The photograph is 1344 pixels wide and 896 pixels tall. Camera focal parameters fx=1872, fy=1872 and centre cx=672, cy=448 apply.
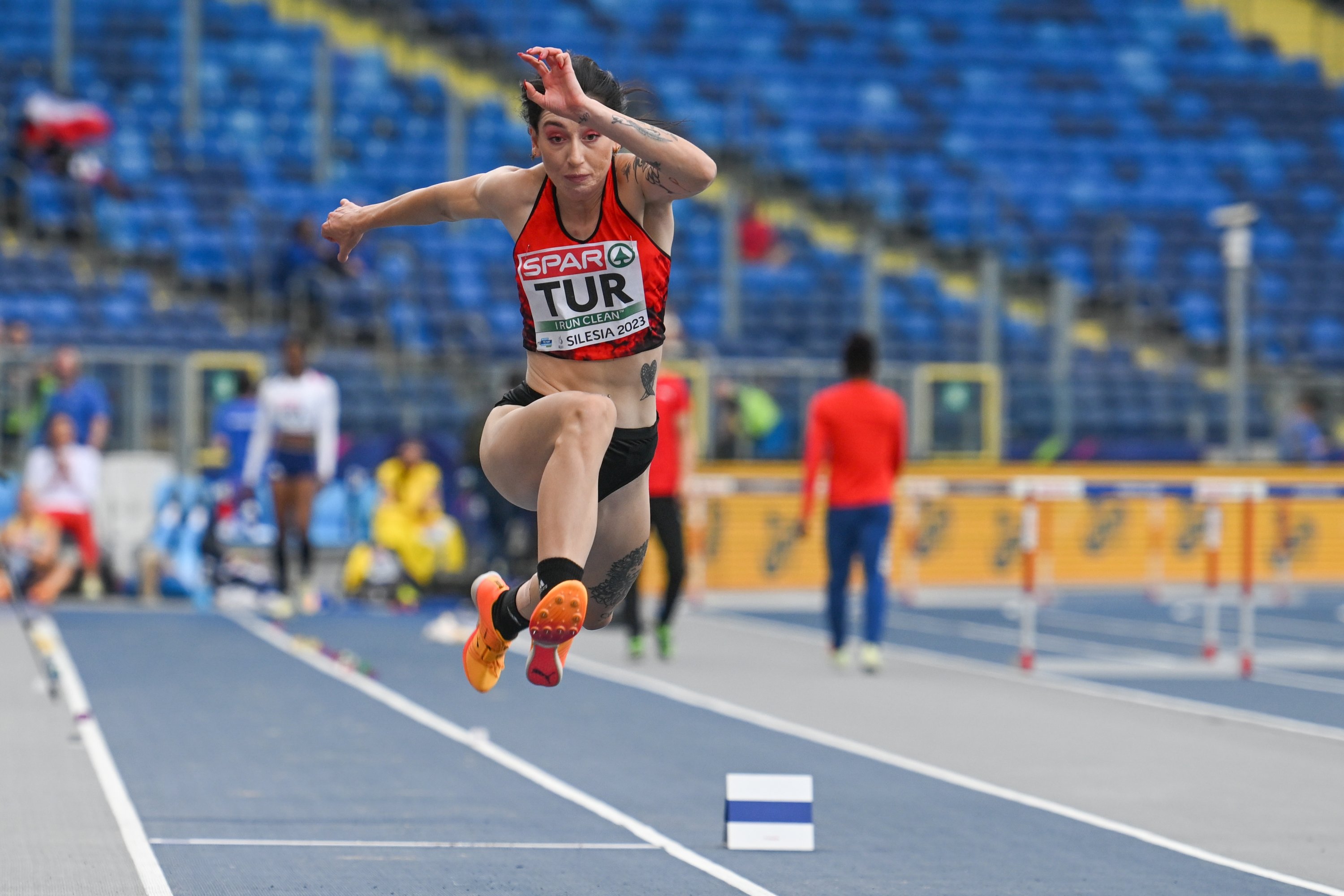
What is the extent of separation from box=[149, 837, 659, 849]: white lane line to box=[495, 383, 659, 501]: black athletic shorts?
1.42m

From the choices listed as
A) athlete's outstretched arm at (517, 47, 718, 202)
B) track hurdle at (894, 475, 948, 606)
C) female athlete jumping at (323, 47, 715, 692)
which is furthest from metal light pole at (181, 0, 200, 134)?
athlete's outstretched arm at (517, 47, 718, 202)

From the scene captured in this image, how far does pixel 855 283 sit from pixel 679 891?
709 inches

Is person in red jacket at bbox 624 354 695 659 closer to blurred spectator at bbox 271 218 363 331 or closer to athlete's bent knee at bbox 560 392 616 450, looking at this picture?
athlete's bent knee at bbox 560 392 616 450

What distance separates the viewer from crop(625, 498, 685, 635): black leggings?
12.4 meters

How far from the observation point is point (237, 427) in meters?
17.4

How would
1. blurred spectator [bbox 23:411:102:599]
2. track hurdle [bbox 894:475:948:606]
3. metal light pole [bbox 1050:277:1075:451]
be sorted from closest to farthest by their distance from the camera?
blurred spectator [bbox 23:411:102:599]
track hurdle [bbox 894:475:948:606]
metal light pole [bbox 1050:277:1075:451]

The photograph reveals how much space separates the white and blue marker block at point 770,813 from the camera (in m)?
6.31

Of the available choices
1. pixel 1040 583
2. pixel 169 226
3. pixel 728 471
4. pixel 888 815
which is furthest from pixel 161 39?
pixel 888 815

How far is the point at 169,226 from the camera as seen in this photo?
20875 mm

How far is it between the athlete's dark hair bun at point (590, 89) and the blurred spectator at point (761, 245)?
58.0 ft

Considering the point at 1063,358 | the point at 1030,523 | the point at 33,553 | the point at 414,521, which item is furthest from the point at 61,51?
the point at 1030,523

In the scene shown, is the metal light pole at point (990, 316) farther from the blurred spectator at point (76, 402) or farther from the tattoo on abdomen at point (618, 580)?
the tattoo on abdomen at point (618, 580)

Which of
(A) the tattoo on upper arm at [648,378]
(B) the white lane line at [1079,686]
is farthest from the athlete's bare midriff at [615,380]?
(B) the white lane line at [1079,686]

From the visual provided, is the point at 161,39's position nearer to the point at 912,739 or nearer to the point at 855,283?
the point at 855,283
